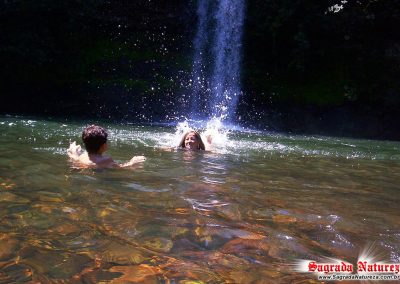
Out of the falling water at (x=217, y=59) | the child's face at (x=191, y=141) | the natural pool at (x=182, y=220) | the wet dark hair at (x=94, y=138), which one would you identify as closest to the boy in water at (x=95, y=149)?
the wet dark hair at (x=94, y=138)

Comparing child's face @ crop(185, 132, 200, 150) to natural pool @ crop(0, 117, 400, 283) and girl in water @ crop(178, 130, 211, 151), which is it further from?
natural pool @ crop(0, 117, 400, 283)

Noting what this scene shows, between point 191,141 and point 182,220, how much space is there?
477cm

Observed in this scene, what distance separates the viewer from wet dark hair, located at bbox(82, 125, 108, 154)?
5.88 meters

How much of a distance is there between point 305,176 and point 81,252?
4197mm

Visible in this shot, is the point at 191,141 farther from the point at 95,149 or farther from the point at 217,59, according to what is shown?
the point at 217,59

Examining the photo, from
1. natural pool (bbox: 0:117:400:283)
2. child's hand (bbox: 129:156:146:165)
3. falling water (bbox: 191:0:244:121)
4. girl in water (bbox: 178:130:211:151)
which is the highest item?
falling water (bbox: 191:0:244:121)

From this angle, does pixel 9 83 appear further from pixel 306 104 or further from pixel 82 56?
pixel 306 104

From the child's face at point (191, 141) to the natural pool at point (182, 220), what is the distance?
1.57 meters

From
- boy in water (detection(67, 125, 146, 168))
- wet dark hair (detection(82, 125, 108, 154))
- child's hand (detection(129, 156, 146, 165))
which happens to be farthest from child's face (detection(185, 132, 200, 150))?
wet dark hair (detection(82, 125, 108, 154))

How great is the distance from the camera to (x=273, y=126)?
59.4 feet

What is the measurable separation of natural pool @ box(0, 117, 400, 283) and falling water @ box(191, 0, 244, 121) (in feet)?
44.0

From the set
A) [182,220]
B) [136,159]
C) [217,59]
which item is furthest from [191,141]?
[217,59]

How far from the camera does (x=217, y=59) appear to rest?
22219mm

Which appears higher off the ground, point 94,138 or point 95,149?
point 94,138
